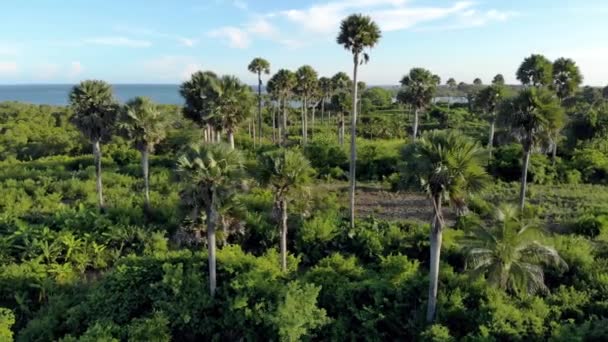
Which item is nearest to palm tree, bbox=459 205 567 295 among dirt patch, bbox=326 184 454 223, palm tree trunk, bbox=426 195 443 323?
palm tree trunk, bbox=426 195 443 323

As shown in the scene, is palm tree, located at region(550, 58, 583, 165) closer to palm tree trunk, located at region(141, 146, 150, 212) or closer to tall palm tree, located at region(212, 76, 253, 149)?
tall palm tree, located at region(212, 76, 253, 149)

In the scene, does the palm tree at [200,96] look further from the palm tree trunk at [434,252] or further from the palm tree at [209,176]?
the palm tree trunk at [434,252]

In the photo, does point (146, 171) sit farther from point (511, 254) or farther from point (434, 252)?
point (511, 254)

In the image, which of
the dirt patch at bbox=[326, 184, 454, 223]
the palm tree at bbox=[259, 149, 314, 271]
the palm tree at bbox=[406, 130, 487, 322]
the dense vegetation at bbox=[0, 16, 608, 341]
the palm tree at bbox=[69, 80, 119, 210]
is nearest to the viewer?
the palm tree at bbox=[406, 130, 487, 322]

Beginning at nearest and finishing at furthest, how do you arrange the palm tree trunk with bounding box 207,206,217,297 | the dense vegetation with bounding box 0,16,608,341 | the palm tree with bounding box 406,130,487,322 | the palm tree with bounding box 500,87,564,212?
the palm tree with bounding box 406,130,487,322 → the dense vegetation with bounding box 0,16,608,341 → the palm tree trunk with bounding box 207,206,217,297 → the palm tree with bounding box 500,87,564,212

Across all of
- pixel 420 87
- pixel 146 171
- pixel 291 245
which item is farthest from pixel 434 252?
pixel 420 87

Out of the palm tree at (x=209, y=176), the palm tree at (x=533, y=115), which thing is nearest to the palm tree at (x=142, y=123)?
the palm tree at (x=209, y=176)

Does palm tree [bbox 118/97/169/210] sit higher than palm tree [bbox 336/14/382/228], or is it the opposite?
palm tree [bbox 336/14/382/228]

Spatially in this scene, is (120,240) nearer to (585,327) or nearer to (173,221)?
(173,221)
